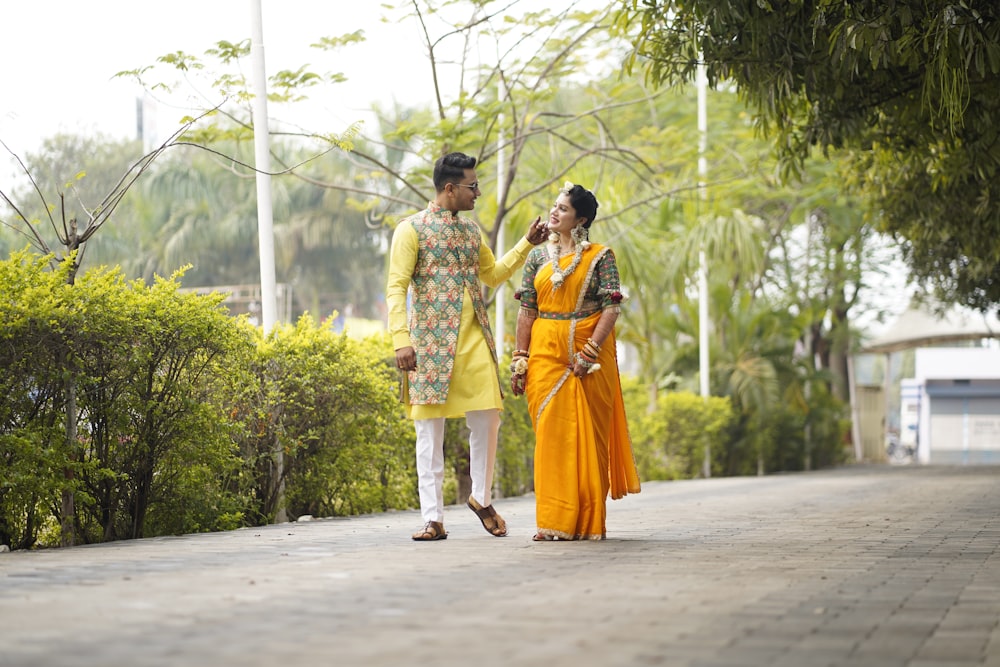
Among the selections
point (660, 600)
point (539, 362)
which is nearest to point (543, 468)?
point (539, 362)

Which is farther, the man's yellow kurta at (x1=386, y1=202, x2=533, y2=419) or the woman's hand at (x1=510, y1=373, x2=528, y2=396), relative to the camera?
the woman's hand at (x1=510, y1=373, x2=528, y2=396)

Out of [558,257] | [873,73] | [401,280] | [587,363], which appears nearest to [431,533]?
[587,363]

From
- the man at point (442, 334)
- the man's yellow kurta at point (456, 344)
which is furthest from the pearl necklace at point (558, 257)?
the man's yellow kurta at point (456, 344)

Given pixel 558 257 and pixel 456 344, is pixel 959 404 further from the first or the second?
pixel 456 344

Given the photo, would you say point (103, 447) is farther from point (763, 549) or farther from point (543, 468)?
point (763, 549)

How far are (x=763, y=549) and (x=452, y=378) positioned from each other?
204cm

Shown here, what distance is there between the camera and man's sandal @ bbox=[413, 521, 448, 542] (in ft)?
25.7

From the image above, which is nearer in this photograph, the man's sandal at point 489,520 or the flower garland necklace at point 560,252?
the flower garland necklace at point 560,252

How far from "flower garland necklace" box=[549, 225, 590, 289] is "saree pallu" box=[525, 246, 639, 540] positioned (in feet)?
0.11

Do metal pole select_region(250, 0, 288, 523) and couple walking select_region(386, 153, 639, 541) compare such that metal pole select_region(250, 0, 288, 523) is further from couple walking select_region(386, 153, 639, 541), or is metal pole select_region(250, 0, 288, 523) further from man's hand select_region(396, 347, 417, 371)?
man's hand select_region(396, 347, 417, 371)

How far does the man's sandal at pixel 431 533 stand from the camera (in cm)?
784

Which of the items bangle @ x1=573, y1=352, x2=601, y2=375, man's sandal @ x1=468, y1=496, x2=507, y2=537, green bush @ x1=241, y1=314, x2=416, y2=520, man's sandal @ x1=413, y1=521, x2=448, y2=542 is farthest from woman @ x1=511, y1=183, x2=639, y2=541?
green bush @ x1=241, y1=314, x2=416, y2=520

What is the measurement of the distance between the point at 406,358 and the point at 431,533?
Result: 3.48 feet

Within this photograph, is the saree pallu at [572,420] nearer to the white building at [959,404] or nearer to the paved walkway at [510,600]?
the paved walkway at [510,600]
